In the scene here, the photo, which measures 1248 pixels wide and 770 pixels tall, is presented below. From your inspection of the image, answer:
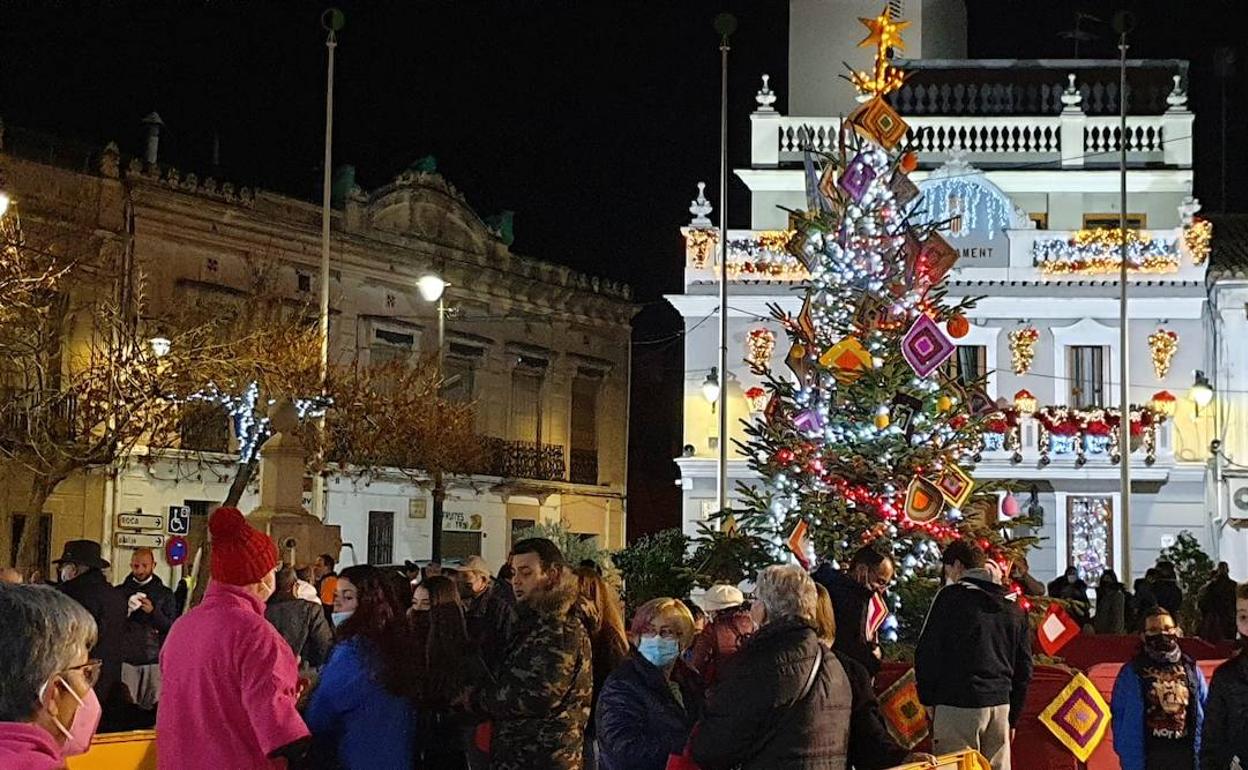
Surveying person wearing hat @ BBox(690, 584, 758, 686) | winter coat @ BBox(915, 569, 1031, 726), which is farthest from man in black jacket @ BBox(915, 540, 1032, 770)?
person wearing hat @ BBox(690, 584, 758, 686)

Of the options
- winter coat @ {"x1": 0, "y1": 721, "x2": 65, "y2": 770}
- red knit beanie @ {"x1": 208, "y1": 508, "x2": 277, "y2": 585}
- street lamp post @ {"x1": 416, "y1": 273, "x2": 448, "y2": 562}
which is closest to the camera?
winter coat @ {"x1": 0, "y1": 721, "x2": 65, "y2": 770}

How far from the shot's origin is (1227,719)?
9016 mm

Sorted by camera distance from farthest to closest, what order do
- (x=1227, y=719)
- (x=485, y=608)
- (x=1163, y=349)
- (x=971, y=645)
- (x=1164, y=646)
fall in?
1. (x=1163, y=349)
2. (x=485, y=608)
3. (x=971, y=645)
4. (x=1164, y=646)
5. (x=1227, y=719)

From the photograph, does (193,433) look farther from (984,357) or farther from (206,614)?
(206,614)

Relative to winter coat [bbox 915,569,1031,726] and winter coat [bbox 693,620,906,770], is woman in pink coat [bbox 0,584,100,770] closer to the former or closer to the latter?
winter coat [bbox 693,620,906,770]

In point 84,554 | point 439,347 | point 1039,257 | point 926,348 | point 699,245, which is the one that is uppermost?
point 699,245

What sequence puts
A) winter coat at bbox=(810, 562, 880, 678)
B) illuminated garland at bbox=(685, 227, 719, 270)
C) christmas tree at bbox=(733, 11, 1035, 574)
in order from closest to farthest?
winter coat at bbox=(810, 562, 880, 678) < christmas tree at bbox=(733, 11, 1035, 574) < illuminated garland at bbox=(685, 227, 719, 270)

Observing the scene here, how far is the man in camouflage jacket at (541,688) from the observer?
7836mm

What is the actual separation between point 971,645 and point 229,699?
17.9ft

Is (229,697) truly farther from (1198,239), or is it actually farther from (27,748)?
(1198,239)

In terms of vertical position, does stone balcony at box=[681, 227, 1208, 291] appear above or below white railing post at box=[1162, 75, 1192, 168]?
below

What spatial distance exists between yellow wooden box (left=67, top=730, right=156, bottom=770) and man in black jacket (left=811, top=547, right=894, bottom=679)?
4.30 meters

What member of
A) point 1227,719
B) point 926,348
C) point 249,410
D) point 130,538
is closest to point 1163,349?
point 926,348

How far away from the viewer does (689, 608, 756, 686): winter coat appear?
910cm
